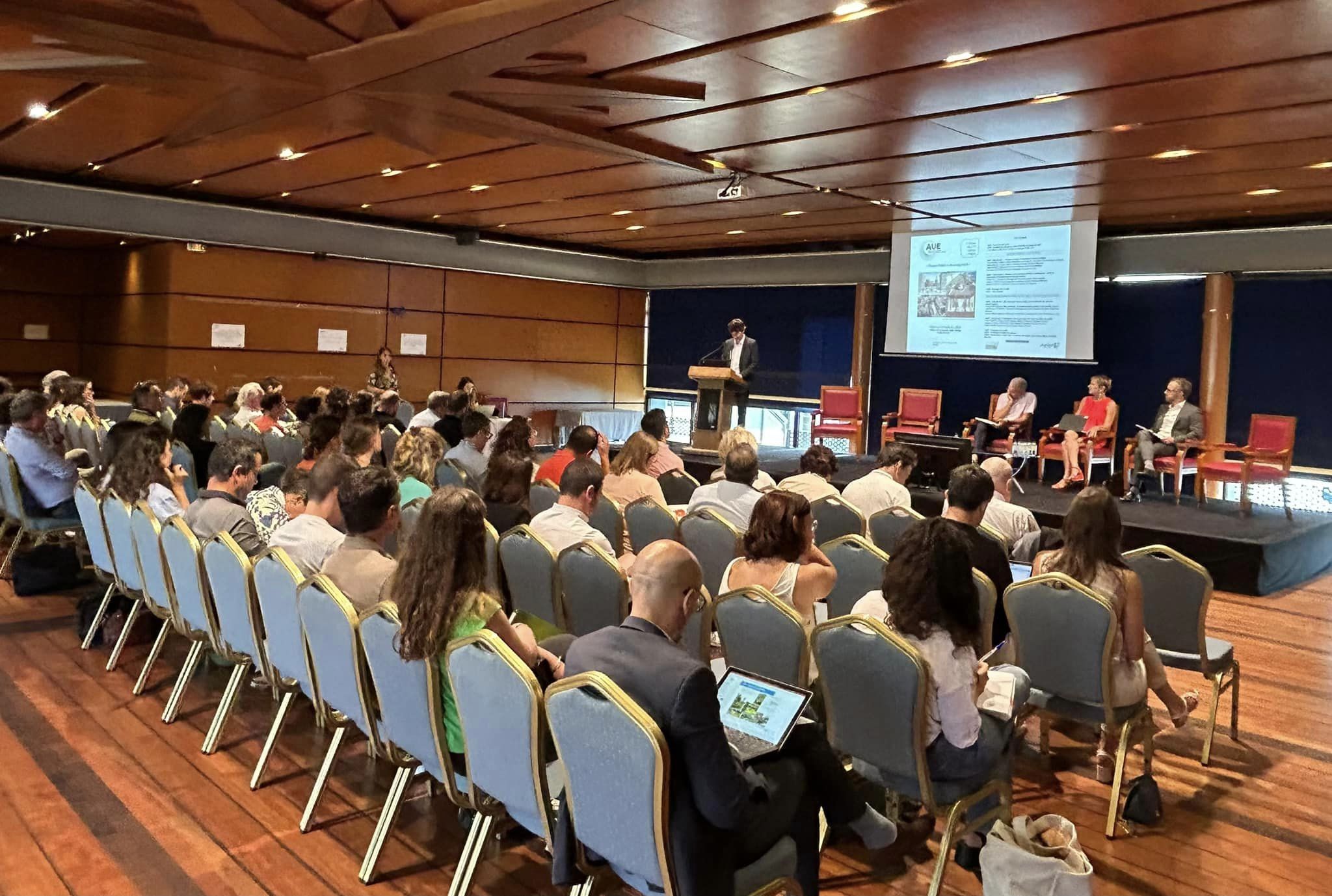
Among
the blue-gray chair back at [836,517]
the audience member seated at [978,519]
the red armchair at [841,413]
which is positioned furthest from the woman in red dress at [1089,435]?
the audience member seated at [978,519]

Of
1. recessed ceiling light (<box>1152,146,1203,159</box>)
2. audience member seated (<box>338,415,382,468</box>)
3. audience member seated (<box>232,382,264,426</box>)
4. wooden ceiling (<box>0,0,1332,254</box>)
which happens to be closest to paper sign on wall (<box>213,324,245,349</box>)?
wooden ceiling (<box>0,0,1332,254</box>)

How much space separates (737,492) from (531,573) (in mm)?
1237

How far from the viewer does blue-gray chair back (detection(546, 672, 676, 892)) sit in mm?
2031

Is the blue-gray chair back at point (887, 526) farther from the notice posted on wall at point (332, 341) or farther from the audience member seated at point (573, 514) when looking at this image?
the notice posted on wall at point (332, 341)

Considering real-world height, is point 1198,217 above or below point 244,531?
above

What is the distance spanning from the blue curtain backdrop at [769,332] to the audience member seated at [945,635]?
10731 millimetres

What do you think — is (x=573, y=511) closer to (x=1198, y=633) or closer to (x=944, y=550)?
Answer: (x=944, y=550)

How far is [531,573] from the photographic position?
4387mm

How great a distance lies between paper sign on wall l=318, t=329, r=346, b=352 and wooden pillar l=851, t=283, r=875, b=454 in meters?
7.30

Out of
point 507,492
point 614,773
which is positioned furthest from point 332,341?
point 614,773

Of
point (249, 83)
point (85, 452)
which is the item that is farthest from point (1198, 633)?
point (85, 452)

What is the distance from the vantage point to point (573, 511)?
440cm

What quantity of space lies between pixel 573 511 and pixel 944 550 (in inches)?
79.4

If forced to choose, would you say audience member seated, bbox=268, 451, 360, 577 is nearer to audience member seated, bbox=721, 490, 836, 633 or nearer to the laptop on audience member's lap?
audience member seated, bbox=721, 490, 836, 633
